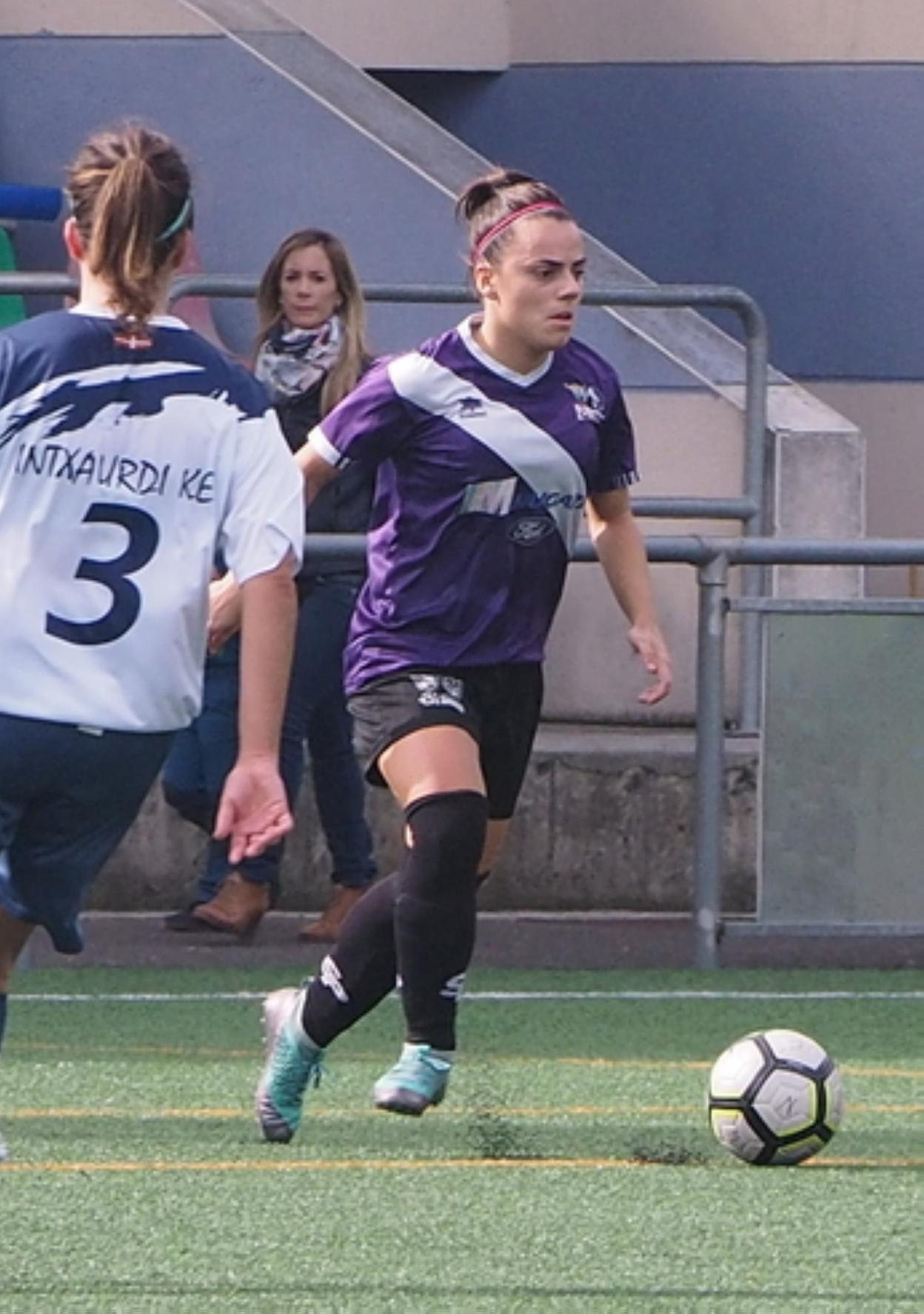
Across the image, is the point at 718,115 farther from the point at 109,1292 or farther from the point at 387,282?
the point at 109,1292

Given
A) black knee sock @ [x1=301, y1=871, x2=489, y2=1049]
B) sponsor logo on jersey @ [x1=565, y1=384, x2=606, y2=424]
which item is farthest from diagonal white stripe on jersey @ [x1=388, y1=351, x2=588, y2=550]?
black knee sock @ [x1=301, y1=871, x2=489, y2=1049]

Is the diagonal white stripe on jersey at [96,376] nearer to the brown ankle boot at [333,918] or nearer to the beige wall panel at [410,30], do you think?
the brown ankle boot at [333,918]

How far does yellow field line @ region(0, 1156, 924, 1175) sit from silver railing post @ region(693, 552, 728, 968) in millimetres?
3213

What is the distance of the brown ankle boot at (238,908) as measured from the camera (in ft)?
32.0

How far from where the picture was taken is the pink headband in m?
6.66

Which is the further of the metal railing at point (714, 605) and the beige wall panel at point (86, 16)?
the beige wall panel at point (86, 16)

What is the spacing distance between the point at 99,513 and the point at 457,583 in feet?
5.18

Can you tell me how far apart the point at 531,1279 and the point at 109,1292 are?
2.11 ft

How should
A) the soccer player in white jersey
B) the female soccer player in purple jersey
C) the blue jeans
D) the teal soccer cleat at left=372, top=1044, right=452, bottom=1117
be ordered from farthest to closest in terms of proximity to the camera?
the blue jeans → the female soccer player in purple jersey → the teal soccer cleat at left=372, top=1044, right=452, bottom=1117 → the soccer player in white jersey

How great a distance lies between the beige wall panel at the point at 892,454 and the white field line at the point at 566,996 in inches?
184

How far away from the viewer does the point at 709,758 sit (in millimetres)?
9695

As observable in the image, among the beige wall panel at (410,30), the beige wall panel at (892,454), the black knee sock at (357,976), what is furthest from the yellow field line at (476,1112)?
the beige wall panel at (410,30)

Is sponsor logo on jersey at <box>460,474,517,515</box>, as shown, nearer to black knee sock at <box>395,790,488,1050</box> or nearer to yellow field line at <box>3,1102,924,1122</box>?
black knee sock at <box>395,790,488,1050</box>

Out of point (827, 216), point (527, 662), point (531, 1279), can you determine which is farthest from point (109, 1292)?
point (827, 216)
